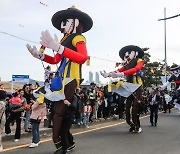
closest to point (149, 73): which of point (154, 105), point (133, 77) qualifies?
point (154, 105)

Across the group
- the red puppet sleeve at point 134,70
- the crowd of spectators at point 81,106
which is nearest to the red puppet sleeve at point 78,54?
the crowd of spectators at point 81,106

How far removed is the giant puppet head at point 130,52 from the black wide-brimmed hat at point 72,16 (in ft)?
10.9

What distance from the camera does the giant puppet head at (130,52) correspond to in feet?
30.4

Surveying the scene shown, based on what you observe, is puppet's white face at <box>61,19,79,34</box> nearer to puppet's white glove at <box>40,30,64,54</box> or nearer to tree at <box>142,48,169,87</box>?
puppet's white glove at <box>40,30,64,54</box>

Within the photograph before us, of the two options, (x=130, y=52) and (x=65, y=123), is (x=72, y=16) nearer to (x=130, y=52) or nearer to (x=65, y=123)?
(x=65, y=123)

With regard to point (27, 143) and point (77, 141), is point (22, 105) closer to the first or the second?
point (27, 143)

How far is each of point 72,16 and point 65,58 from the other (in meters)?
0.80

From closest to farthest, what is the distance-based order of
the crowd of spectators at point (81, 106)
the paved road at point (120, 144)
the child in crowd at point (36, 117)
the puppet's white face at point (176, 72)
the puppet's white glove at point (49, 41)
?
the puppet's white glove at point (49, 41) → the paved road at point (120, 144) → the child in crowd at point (36, 117) → the crowd of spectators at point (81, 106) → the puppet's white face at point (176, 72)

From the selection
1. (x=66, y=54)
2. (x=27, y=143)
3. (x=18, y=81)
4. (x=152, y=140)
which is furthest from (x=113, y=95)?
(x=66, y=54)

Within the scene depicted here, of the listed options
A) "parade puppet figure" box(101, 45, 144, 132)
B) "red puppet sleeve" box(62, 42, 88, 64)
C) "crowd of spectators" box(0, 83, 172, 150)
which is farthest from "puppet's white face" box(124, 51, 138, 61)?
"red puppet sleeve" box(62, 42, 88, 64)

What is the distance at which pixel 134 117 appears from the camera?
29.9 feet

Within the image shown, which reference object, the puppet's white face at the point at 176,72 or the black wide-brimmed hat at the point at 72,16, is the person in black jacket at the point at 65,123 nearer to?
the black wide-brimmed hat at the point at 72,16

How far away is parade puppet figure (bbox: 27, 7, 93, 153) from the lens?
5281 millimetres

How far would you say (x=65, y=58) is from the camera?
5.72 metres
